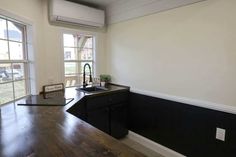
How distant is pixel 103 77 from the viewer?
343 centimetres

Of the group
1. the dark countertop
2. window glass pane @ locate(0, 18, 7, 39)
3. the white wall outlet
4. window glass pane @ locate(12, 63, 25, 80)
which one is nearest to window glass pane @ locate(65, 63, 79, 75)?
window glass pane @ locate(12, 63, 25, 80)

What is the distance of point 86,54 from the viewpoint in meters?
3.47

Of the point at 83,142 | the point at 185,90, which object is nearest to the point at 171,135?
the point at 185,90

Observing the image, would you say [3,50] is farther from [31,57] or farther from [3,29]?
[31,57]

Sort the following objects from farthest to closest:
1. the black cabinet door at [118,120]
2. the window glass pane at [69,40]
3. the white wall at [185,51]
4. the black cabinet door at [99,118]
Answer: the window glass pane at [69,40] < the black cabinet door at [118,120] < the black cabinet door at [99,118] < the white wall at [185,51]

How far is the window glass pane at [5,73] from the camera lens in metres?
2.01

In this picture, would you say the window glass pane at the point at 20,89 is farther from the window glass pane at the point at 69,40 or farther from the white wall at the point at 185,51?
the white wall at the point at 185,51

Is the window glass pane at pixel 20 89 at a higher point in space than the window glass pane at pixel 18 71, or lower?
lower

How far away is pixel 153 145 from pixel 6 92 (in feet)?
7.64

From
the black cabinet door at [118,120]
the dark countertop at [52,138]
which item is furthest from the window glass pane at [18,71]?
the black cabinet door at [118,120]

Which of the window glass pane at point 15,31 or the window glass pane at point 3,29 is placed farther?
the window glass pane at point 15,31

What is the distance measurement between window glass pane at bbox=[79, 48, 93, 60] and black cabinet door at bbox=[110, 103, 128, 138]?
49.1 inches

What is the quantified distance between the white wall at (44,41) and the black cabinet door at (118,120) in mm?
1140

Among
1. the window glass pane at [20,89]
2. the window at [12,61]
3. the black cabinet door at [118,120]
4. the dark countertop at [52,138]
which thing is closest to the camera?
the dark countertop at [52,138]
